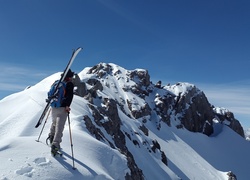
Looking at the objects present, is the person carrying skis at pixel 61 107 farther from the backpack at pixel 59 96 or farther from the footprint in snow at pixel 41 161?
the footprint in snow at pixel 41 161

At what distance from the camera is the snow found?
10695 millimetres

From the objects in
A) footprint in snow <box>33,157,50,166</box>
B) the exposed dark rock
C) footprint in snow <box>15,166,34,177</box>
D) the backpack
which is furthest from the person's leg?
the exposed dark rock

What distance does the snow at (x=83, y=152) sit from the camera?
421 inches

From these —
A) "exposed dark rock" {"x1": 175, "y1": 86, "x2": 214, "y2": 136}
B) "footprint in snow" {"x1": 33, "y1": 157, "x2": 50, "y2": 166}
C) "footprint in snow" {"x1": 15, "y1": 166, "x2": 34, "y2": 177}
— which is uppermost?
"exposed dark rock" {"x1": 175, "y1": 86, "x2": 214, "y2": 136}

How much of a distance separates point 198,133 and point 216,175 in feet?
112

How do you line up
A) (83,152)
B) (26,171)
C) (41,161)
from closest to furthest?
(26,171) → (41,161) → (83,152)

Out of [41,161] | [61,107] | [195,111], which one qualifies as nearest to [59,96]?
[61,107]

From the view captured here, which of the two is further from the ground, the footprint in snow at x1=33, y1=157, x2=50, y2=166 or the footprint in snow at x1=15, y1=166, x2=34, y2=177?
the footprint in snow at x1=33, y1=157, x2=50, y2=166

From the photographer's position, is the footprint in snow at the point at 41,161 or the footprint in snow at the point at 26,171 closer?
the footprint in snow at the point at 26,171

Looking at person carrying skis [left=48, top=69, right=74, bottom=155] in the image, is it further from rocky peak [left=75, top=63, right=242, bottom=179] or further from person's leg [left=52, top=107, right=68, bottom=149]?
rocky peak [left=75, top=63, right=242, bottom=179]

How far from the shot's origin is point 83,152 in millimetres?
13984

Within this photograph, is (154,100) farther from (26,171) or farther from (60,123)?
(26,171)

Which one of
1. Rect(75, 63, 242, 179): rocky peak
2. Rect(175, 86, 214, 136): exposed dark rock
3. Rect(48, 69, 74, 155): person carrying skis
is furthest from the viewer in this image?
Rect(175, 86, 214, 136): exposed dark rock

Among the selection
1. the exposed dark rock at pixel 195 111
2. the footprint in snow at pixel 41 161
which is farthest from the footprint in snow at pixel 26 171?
the exposed dark rock at pixel 195 111
